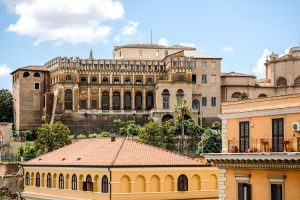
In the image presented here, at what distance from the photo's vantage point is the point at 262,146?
33750 millimetres

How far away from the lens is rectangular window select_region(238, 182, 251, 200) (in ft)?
112

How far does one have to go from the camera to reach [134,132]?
121812 mm

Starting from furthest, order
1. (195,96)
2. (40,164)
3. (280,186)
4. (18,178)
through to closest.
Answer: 1. (195,96)
2. (18,178)
3. (40,164)
4. (280,186)

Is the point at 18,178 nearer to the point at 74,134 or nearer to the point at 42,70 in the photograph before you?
the point at 74,134

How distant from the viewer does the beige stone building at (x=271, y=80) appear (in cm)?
13100

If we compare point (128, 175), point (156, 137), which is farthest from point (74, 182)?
point (156, 137)

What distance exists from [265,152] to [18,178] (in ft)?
194

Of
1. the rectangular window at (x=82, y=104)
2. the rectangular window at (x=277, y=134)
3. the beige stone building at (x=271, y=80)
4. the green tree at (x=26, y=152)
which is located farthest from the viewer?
the rectangular window at (x=82, y=104)

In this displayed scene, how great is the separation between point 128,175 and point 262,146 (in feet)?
64.3

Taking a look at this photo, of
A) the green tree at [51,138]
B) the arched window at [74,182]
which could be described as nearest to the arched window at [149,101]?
the green tree at [51,138]

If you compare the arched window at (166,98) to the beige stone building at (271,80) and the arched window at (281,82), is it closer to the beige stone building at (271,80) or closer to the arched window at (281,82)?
A: the beige stone building at (271,80)

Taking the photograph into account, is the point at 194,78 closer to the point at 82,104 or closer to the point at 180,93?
the point at 180,93

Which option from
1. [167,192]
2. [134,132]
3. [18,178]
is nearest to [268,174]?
[167,192]

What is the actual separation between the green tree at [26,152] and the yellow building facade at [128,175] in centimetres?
4775
